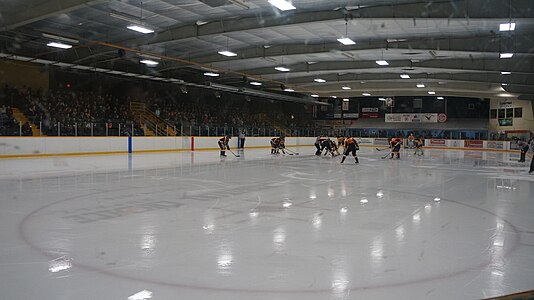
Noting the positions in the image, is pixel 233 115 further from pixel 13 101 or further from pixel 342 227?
pixel 342 227


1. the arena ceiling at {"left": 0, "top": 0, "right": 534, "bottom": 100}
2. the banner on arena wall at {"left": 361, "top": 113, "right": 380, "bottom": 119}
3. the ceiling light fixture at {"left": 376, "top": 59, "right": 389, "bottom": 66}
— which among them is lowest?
the banner on arena wall at {"left": 361, "top": 113, "right": 380, "bottom": 119}

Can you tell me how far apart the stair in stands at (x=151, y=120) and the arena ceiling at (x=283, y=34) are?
113 inches

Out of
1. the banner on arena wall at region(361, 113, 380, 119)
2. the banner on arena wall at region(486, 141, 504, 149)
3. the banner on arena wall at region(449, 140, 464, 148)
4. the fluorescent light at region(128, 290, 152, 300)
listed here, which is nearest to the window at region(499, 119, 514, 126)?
the banner on arena wall at region(486, 141, 504, 149)

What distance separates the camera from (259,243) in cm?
452

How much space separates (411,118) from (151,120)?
25338 millimetres

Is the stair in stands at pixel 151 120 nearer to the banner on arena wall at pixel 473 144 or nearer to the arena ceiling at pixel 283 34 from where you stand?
the arena ceiling at pixel 283 34

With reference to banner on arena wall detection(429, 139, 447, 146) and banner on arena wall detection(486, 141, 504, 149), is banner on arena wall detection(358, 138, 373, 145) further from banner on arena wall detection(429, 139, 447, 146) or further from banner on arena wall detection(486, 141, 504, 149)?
banner on arena wall detection(486, 141, 504, 149)

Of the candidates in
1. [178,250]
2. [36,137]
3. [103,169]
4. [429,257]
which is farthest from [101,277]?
[36,137]

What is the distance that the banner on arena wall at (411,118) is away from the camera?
40.7 metres

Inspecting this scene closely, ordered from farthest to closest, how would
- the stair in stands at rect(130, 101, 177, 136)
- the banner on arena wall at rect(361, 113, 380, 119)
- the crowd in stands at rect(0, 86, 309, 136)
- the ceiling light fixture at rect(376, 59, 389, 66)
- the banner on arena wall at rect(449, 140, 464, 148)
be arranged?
the banner on arena wall at rect(361, 113, 380, 119) < the banner on arena wall at rect(449, 140, 464, 148) < the stair in stands at rect(130, 101, 177, 136) < the ceiling light fixture at rect(376, 59, 389, 66) < the crowd in stands at rect(0, 86, 309, 136)

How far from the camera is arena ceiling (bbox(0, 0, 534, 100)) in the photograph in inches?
509

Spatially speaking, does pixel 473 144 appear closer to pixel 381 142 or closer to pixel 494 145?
pixel 494 145

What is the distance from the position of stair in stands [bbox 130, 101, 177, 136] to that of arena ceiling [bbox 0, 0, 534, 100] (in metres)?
2.86

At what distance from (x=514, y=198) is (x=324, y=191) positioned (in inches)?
143
